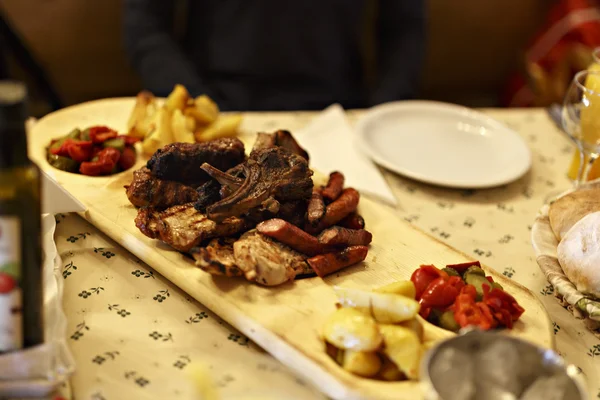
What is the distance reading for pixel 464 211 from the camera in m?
1.97

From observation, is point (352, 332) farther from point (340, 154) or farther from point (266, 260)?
point (340, 154)

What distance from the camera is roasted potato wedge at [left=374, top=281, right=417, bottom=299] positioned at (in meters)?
1.35

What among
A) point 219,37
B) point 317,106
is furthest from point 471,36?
point 219,37

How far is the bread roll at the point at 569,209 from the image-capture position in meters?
1.61

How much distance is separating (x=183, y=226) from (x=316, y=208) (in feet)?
1.08

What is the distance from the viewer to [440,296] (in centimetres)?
137

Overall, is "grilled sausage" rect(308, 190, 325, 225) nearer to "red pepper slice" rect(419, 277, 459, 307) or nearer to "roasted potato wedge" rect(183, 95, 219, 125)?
"red pepper slice" rect(419, 277, 459, 307)

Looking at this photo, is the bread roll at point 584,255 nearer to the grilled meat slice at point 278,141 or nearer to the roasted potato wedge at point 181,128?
the grilled meat slice at point 278,141

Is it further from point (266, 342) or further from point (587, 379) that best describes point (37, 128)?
point (587, 379)

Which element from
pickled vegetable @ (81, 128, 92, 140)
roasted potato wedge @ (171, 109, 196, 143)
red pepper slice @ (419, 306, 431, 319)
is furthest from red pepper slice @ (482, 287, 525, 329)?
pickled vegetable @ (81, 128, 92, 140)

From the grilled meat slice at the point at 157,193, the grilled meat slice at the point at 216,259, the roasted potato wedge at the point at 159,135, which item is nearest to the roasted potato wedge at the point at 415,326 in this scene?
the grilled meat slice at the point at 216,259

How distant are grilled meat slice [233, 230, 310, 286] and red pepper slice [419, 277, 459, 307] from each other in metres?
0.27

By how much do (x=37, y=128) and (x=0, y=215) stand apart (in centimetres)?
99

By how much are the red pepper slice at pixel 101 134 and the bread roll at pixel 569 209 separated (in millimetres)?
1236
